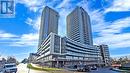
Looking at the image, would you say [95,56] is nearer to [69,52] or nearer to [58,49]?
[69,52]

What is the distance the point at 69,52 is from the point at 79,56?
23.4 m

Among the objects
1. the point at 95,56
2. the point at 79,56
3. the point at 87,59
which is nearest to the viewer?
the point at 79,56

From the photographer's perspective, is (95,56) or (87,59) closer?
(87,59)

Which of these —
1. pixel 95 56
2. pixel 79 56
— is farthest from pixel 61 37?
pixel 95 56

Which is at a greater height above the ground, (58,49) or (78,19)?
(78,19)

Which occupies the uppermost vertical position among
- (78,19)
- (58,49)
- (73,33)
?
(78,19)

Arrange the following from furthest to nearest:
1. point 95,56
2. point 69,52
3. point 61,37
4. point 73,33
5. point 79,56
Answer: point 73,33, point 95,56, point 79,56, point 69,52, point 61,37

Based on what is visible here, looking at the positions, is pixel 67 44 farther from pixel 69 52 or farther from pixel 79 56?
pixel 79 56

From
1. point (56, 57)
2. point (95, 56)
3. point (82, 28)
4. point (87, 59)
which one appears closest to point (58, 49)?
point (56, 57)

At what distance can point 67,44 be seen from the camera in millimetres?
120938

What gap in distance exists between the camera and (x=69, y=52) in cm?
12294

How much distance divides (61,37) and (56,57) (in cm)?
1403

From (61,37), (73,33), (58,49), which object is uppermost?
(73,33)

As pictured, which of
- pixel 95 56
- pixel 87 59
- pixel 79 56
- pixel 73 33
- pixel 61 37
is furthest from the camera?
pixel 73 33
